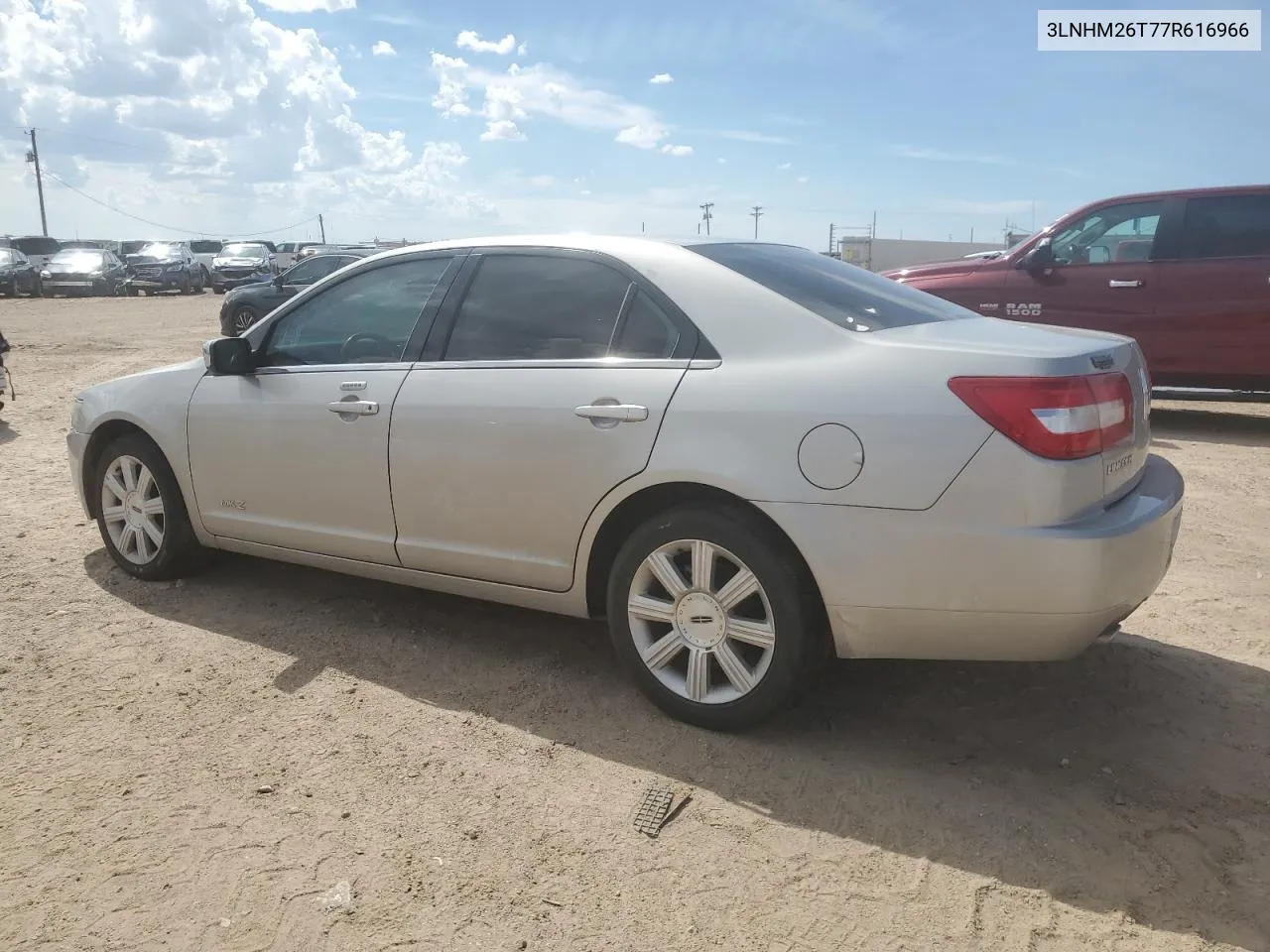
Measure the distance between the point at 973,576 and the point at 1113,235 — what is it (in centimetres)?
679

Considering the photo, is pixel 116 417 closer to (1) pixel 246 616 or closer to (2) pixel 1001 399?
(1) pixel 246 616

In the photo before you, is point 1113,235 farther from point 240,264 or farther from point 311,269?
point 240,264

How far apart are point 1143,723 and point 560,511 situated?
2027mm

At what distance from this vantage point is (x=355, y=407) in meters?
3.91

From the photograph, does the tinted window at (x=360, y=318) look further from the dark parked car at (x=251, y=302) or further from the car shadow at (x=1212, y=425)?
the dark parked car at (x=251, y=302)

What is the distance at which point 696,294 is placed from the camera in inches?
130

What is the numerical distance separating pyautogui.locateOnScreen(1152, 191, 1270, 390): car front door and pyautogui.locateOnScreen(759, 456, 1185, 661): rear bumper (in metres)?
5.98

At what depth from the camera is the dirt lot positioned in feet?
7.92

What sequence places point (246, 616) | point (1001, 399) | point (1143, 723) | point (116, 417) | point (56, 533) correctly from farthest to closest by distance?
point (56, 533)
point (116, 417)
point (246, 616)
point (1143, 723)
point (1001, 399)

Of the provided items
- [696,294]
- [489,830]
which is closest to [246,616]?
[489,830]

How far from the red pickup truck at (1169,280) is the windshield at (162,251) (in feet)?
99.5

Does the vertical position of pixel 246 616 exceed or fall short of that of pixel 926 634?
it falls short

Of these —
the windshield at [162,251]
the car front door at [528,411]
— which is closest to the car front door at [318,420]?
the car front door at [528,411]

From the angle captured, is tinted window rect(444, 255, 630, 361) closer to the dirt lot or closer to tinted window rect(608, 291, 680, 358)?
tinted window rect(608, 291, 680, 358)
